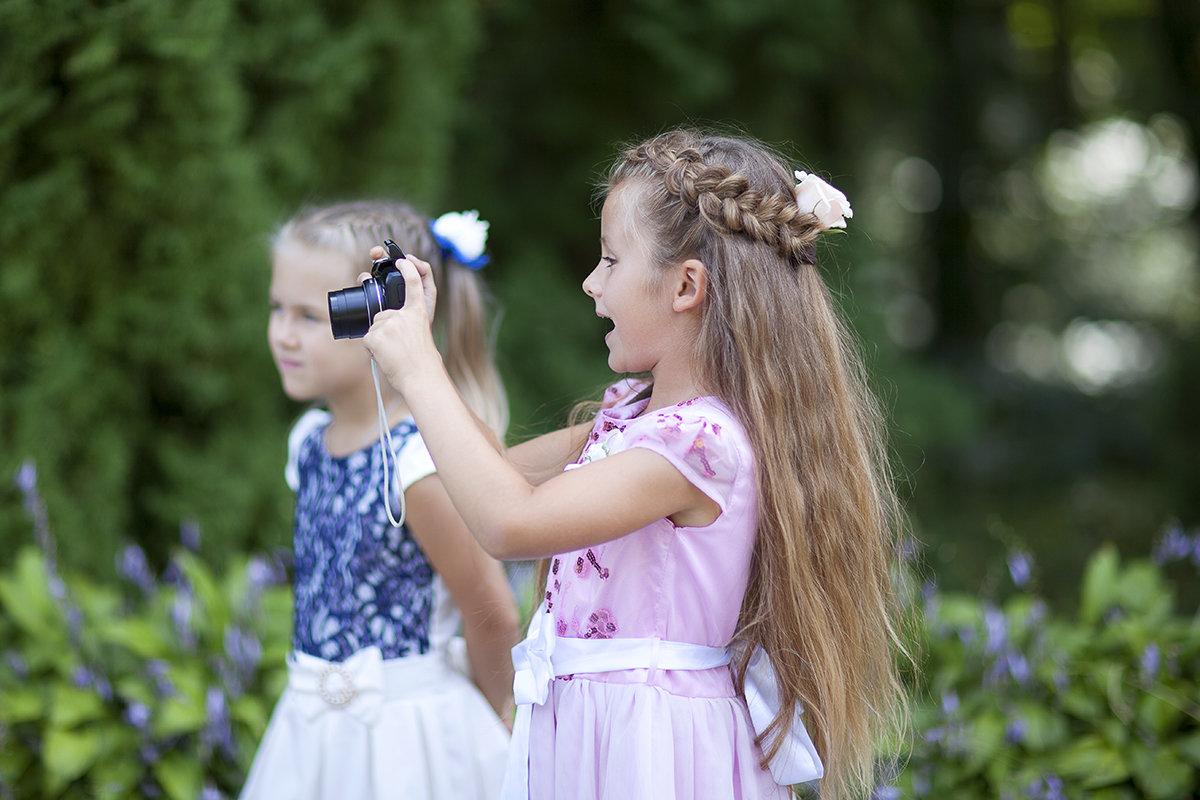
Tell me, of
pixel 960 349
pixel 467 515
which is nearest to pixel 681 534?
pixel 467 515

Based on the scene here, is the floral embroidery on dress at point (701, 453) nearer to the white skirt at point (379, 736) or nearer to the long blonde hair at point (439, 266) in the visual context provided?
the long blonde hair at point (439, 266)

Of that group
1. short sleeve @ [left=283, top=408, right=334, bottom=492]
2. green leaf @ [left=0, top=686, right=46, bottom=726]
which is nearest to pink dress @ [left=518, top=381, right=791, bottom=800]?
short sleeve @ [left=283, top=408, right=334, bottom=492]

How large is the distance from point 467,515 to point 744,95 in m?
5.44

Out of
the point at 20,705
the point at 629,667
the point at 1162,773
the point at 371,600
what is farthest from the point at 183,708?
the point at 1162,773

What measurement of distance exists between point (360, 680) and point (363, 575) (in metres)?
0.21

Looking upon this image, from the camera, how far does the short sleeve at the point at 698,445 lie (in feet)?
5.50

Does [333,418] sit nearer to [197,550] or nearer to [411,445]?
[411,445]

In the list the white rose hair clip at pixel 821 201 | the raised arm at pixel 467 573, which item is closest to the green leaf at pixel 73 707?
the raised arm at pixel 467 573

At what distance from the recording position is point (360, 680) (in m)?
2.21

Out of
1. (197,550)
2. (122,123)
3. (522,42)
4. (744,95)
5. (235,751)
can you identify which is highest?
(522,42)

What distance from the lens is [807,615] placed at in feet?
5.95

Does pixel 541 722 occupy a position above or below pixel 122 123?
below

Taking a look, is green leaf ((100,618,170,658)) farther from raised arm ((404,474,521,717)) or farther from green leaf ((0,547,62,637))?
raised arm ((404,474,521,717))

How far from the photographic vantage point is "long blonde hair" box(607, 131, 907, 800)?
5.80 feet
